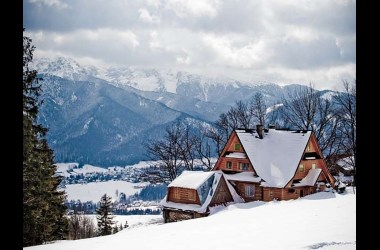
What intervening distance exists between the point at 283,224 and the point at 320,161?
2269cm

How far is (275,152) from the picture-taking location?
39125 mm

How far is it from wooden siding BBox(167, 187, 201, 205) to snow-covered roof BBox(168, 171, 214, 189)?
411 millimetres

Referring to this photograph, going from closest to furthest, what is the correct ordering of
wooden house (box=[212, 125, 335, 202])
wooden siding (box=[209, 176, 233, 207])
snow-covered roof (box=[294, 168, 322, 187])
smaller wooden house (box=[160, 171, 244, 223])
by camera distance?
smaller wooden house (box=[160, 171, 244, 223]), wooden siding (box=[209, 176, 233, 207]), wooden house (box=[212, 125, 335, 202]), snow-covered roof (box=[294, 168, 322, 187])

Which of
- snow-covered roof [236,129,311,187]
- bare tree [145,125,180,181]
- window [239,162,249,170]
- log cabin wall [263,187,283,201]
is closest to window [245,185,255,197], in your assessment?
log cabin wall [263,187,283,201]

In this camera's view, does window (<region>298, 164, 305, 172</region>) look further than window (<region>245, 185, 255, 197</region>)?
Yes

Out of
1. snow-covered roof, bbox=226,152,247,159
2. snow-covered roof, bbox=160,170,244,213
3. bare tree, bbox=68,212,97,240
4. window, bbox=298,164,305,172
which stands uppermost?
snow-covered roof, bbox=226,152,247,159

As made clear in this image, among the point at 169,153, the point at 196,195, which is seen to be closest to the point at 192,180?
the point at 196,195

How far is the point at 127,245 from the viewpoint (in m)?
15.9

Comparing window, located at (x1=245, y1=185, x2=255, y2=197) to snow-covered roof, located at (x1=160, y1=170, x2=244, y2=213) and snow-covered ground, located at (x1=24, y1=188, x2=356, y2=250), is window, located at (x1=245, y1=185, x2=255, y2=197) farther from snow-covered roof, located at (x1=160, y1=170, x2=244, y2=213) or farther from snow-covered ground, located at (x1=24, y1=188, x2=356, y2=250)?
snow-covered ground, located at (x1=24, y1=188, x2=356, y2=250)

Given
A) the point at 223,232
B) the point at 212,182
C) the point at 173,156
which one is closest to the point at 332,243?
the point at 223,232

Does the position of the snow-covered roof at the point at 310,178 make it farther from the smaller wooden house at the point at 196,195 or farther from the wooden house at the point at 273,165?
the smaller wooden house at the point at 196,195

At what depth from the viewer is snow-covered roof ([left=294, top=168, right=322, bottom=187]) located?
1453 inches

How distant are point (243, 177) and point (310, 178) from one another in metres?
6.29
